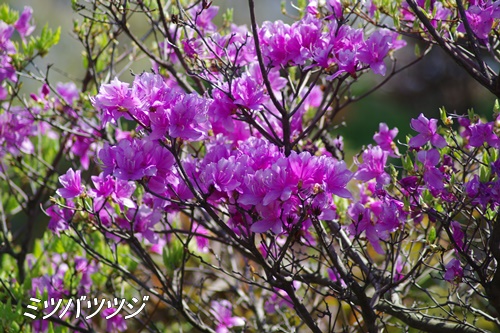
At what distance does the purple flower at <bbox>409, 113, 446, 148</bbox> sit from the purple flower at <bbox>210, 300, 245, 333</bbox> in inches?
45.7

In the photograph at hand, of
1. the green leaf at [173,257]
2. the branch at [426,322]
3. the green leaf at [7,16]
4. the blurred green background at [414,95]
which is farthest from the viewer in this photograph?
the blurred green background at [414,95]

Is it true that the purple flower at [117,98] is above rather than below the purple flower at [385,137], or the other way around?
below

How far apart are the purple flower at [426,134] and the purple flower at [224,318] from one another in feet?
3.81

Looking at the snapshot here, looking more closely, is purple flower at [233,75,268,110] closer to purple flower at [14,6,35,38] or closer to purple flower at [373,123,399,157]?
purple flower at [373,123,399,157]

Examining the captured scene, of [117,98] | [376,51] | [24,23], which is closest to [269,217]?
[117,98]

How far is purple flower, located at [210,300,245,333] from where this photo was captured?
2549 millimetres

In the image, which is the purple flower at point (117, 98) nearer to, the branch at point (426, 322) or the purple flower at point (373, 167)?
the purple flower at point (373, 167)

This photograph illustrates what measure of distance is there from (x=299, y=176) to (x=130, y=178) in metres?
0.39

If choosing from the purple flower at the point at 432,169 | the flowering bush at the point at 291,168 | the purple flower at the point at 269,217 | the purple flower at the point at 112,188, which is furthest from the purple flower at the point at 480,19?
the purple flower at the point at 112,188

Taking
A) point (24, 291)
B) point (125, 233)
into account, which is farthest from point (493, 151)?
point (24, 291)

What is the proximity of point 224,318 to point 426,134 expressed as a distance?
1.27 metres

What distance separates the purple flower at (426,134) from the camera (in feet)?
5.58

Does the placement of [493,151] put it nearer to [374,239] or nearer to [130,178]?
[374,239]

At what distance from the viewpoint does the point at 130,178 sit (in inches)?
59.7
